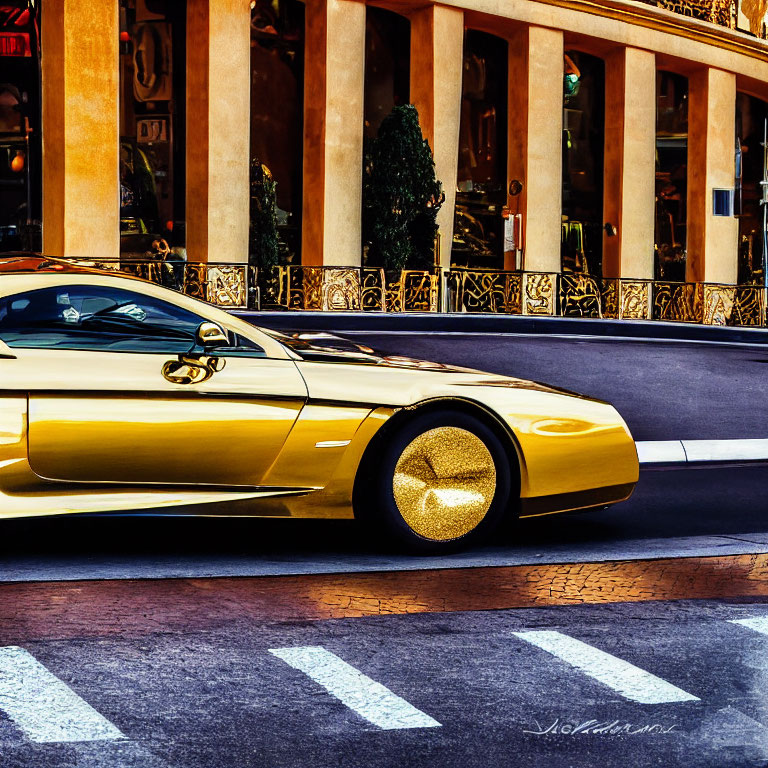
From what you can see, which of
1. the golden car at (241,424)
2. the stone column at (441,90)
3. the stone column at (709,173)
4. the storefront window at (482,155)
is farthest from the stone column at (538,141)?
the golden car at (241,424)

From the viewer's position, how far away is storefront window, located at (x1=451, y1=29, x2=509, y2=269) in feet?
98.8

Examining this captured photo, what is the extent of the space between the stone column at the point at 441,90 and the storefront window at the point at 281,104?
8.06 ft

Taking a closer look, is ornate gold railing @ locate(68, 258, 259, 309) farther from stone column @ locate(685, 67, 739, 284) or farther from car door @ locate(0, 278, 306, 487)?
car door @ locate(0, 278, 306, 487)

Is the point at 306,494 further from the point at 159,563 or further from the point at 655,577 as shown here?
the point at 655,577

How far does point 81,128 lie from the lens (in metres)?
23.6

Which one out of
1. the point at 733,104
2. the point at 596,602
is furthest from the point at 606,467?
the point at 733,104

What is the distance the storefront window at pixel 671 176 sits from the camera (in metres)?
34.6

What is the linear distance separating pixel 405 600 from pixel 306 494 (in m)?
0.94

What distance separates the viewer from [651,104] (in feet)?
106

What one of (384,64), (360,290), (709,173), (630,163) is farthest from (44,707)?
(709,173)

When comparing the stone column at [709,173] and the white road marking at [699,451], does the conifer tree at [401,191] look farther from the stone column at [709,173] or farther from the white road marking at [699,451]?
the white road marking at [699,451]

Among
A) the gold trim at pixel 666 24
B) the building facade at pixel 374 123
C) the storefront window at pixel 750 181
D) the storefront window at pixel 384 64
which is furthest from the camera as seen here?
the storefront window at pixel 750 181

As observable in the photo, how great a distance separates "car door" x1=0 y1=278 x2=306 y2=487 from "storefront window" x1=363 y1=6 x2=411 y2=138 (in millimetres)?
22573

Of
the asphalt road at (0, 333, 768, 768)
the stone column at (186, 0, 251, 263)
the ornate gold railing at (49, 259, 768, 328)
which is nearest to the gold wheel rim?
the asphalt road at (0, 333, 768, 768)
